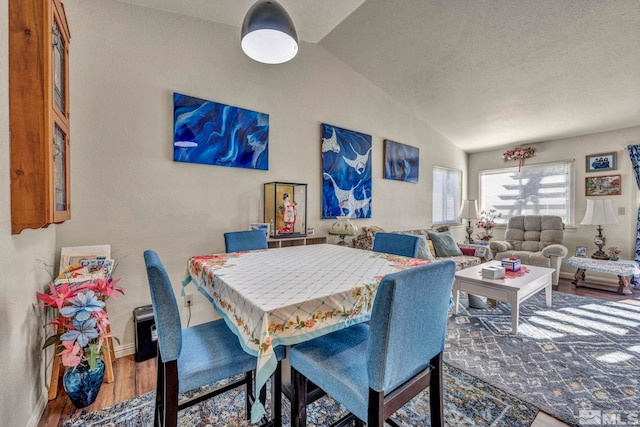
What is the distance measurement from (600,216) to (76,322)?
227 inches

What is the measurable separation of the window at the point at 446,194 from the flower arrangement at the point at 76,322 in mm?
4810

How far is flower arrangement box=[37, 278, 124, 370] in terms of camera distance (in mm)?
1462

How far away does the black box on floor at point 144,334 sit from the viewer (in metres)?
2.09

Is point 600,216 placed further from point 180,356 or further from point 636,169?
point 180,356

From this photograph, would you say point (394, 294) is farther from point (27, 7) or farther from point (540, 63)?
point (540, 63)

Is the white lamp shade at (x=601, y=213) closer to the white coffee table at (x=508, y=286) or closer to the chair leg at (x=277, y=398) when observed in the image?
the white coffee table at (x=508, y=286)

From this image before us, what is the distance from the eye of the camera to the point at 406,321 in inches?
36.4

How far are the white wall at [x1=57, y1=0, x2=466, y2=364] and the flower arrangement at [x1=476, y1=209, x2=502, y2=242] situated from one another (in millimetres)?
3609

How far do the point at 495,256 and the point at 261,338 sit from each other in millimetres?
4708

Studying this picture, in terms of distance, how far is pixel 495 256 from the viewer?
4473mm

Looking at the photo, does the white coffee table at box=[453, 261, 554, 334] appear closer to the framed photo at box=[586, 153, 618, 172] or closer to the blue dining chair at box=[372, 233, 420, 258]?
the blue dining chair at box=[372, 233, 420, 258]

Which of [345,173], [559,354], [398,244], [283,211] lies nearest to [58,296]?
[283,211]

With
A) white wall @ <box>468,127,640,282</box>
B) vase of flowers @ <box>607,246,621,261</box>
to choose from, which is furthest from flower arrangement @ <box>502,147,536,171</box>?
vase of flowers @ <box>607,246,621,261</box>

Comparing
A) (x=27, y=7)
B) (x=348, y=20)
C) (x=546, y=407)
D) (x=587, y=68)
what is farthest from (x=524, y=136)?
(x=27, y=7)
